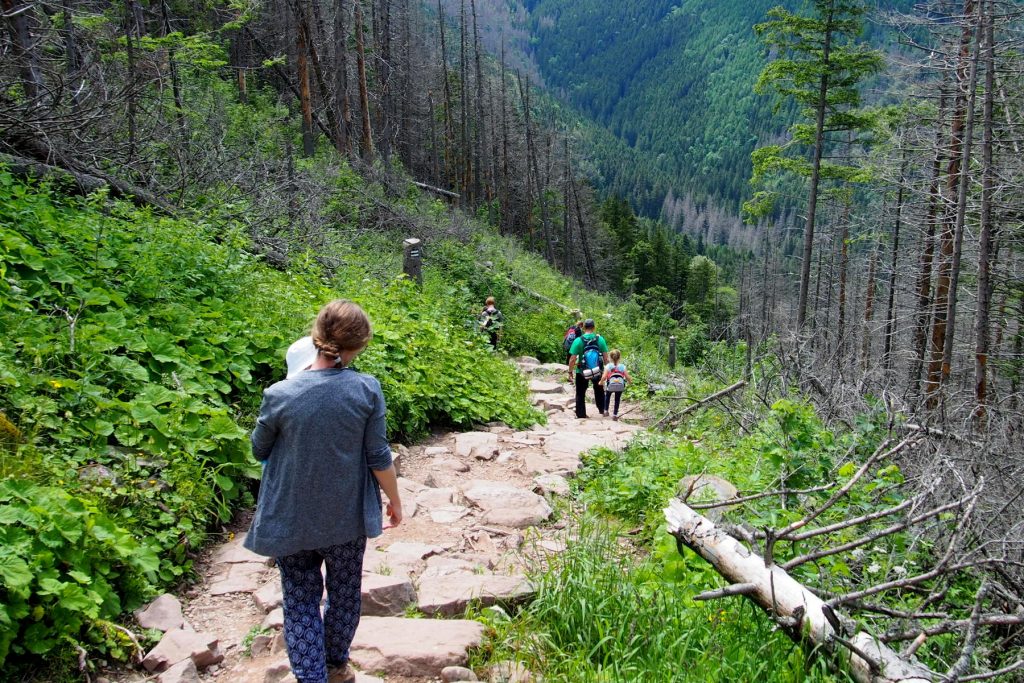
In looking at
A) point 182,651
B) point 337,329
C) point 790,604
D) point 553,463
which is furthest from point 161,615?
point 553,463

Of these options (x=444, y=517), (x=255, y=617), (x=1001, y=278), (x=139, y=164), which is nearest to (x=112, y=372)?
(x=255, y=617)

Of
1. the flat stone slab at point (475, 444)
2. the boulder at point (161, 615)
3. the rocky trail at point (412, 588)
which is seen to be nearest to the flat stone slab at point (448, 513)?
the rocky trail at point (412, 588)

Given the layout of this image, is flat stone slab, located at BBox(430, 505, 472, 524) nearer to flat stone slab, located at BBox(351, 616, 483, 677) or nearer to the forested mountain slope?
flat stone slab, located at BBox(351, 616, 483, 677)

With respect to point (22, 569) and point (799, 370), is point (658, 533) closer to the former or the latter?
point (22, 569)

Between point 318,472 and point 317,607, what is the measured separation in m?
0.63

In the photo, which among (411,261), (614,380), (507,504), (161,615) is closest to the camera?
(161,615)

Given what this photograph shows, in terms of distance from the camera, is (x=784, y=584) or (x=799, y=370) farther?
(x=799, y=370)

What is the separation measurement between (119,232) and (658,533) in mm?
5569

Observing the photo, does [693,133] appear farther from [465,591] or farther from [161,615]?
[161,615]

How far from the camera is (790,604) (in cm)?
319

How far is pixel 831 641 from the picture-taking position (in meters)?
3.05

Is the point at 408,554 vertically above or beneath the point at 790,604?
beneath

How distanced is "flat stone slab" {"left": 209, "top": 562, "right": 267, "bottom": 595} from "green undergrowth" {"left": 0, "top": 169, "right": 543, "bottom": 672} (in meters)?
0.23

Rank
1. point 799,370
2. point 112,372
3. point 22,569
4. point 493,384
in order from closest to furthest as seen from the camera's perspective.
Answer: point 22,569 < point 112,372 < point 799,370 < point 493,384
